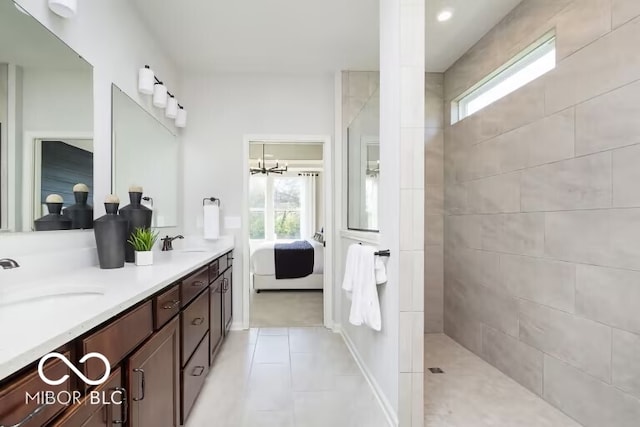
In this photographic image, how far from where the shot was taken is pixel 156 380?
1.35 metres

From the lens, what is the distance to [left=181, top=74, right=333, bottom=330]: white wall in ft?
11.8

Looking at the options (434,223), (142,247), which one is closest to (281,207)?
(434,223)

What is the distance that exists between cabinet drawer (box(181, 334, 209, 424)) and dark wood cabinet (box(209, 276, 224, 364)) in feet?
0.50

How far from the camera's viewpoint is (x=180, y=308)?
1689 mm

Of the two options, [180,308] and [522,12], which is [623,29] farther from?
[180,308]

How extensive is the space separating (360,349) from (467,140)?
209 cm

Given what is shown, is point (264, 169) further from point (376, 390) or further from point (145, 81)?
point (376, 390)

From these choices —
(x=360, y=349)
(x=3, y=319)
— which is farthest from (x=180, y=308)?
(x=360, y=349)

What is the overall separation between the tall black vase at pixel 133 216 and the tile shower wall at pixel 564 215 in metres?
2.59

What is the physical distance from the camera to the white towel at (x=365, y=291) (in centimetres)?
201

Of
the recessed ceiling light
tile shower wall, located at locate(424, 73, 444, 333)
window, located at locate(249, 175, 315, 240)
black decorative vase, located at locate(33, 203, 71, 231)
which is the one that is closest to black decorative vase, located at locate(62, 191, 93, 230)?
black decorative vase, located at locate(33, 203, 71, 231)

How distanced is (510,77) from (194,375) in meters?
3.12

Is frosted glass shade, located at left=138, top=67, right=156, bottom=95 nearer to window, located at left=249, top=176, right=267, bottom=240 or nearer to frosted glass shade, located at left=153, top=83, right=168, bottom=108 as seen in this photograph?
frosted glass shade, located at left=153, top=83, right=168, bottom=108

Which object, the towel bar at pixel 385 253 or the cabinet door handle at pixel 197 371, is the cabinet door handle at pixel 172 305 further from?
the towel bar at pixel 385 253
